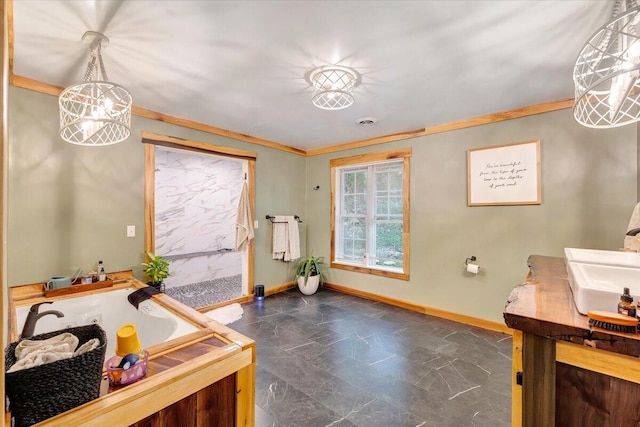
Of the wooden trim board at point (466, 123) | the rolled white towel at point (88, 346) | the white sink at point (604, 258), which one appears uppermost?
the wooden trim board at point (466, 123)

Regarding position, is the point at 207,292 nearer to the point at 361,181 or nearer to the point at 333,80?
the point at 361,181

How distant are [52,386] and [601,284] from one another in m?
1.78

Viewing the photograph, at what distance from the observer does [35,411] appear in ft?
2.73

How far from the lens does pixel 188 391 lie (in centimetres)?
114

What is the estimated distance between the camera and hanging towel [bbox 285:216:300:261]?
167 inches

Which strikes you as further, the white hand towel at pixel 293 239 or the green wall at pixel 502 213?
the white hand towel at pixel 293 239

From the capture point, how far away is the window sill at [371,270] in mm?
3695

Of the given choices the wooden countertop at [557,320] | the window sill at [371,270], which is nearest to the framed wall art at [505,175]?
the window sill at [371,270]

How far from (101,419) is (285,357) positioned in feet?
5.54

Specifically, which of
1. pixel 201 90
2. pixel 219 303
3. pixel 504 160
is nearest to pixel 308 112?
pixel 201 90

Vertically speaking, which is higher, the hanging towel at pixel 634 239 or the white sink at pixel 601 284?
the hanging towel at pixel 634 239

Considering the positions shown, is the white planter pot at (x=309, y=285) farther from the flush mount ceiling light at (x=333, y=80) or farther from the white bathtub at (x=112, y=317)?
the flush mount ceiling light at (x=333, y=80)

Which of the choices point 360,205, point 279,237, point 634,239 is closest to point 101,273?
point 279,237

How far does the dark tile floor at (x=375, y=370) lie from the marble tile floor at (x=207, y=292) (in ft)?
2.49
